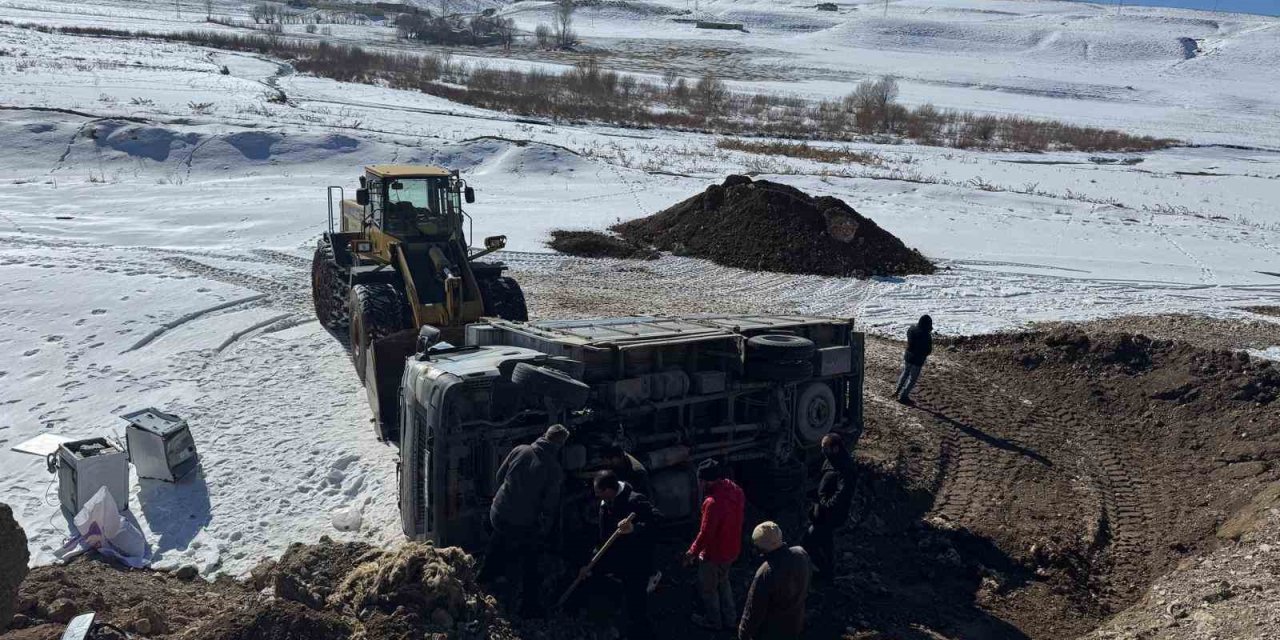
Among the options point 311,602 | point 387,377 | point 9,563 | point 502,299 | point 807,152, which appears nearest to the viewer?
point 9,563

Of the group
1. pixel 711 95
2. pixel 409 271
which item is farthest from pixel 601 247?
pixel 711 95

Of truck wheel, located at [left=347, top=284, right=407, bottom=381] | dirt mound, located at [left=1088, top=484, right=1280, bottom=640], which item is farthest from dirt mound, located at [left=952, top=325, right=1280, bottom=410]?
truck wheel, located at [left=347, top=284, right=407, bottom=381]

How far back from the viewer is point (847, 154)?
35969 millimetres

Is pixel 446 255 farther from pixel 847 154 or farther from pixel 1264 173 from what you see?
pixel 1264 173

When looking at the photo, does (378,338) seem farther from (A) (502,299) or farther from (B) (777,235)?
(B) (777,235)

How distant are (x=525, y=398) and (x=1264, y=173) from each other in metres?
39.5

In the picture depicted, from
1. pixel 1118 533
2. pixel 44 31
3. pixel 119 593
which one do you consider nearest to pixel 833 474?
pixel 1118 533

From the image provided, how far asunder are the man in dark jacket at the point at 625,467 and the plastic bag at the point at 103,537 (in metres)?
3.86

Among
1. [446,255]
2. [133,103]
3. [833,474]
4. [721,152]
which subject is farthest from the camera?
[721,152]

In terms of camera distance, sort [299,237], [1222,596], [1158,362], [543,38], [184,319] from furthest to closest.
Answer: [543,38] → [299,237] → [184,319] → [1158,362] → [1222,596]

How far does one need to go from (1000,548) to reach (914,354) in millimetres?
3467

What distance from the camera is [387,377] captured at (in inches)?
379

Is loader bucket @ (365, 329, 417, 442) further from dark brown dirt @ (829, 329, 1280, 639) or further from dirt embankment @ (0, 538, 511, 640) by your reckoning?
dark brown dirt @ (829, 329, 1280, 639)

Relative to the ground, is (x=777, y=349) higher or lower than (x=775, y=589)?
higher
